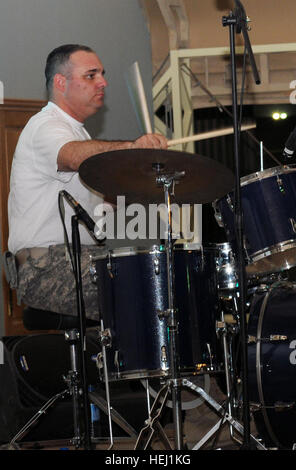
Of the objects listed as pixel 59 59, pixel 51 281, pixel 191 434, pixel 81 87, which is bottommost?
pixel 191 434

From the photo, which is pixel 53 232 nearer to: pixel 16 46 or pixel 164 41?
pixel 16 46

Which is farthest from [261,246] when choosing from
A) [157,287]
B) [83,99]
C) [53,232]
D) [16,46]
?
[16,46]

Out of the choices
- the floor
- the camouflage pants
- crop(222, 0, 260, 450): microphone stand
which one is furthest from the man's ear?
the floor

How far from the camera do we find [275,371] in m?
2.73

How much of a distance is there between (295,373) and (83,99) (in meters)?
1.44

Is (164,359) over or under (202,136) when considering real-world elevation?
under

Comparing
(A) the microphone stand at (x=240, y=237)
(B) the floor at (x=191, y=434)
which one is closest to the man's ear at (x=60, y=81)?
(A) the microphone stand at (x=240, y=237)

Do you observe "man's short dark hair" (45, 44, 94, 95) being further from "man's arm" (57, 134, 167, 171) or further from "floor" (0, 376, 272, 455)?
"floor" (0, 376, 272, 455)

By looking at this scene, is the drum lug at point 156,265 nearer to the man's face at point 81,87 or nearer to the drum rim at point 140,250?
the drum rim at point 140,250

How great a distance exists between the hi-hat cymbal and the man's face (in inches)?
25.5

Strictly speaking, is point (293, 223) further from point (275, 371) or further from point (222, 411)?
point (222, 411)

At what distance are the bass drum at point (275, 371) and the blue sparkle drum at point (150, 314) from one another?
0.16 metres

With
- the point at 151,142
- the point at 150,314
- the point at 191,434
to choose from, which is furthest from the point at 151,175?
the point at 191,434

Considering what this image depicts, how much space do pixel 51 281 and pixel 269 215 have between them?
87 centimetres
